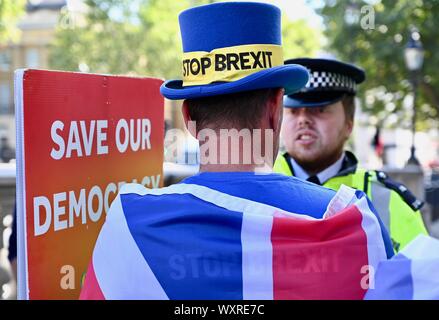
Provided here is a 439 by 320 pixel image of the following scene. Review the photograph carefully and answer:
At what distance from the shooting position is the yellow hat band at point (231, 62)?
1771mm

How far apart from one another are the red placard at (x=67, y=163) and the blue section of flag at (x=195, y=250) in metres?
0.40

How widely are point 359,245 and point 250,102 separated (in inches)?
19.1

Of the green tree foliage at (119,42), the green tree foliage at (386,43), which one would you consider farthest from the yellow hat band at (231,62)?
the green tree foliage at (119,42)

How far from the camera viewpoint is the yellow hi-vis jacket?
8.98 feet

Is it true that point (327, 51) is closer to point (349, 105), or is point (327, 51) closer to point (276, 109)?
point (349, 105)

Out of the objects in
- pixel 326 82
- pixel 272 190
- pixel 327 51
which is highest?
pixel 327 51

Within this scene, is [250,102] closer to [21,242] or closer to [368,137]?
[21,242]

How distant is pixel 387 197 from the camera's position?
2.93 meters

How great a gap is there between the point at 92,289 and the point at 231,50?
75 cm

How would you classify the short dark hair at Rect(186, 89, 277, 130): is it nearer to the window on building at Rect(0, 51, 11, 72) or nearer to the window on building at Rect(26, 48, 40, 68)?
the window on building at Rect(26, 48, 40, 68)

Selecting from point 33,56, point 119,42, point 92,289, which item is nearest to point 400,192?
point 92,289

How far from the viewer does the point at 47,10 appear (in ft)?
163

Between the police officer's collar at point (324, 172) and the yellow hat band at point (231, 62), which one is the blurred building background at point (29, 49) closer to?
the police officer's collar at point (324, 172)
